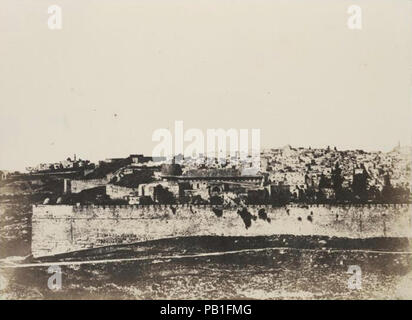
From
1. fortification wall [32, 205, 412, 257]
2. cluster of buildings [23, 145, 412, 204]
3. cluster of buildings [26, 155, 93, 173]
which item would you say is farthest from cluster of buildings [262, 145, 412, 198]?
cluster of buildings [26, 155, 93, 173]

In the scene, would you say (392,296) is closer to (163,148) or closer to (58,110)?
(163,148)

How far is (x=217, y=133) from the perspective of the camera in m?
3.91

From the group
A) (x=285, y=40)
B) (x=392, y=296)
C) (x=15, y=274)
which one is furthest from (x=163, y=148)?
(x=392, y=296)

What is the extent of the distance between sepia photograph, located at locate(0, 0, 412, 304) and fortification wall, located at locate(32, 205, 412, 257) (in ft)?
0.06

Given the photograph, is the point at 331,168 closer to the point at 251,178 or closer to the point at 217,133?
the point at 251,178

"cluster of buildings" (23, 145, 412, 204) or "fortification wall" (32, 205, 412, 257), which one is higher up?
"cluster of buildings" (23, 145, 412, 204)

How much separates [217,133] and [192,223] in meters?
0.85

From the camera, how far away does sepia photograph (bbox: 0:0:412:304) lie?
391cm

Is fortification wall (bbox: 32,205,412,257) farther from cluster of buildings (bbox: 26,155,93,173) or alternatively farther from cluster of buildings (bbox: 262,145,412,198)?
cluster of buildings (bbox: 26,155,93,173)

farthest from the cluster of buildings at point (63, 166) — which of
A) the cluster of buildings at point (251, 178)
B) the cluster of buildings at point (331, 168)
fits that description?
the cluster of buildings at point (331, 168)

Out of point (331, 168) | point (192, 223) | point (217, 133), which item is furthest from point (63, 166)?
point (331, 168)

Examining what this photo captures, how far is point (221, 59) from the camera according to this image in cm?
394

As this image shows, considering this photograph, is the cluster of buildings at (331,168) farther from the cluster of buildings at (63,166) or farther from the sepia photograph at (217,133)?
the cluster of buildings at (63,166)

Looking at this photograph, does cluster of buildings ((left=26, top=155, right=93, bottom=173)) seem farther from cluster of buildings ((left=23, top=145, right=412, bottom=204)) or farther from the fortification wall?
the fortification wall
